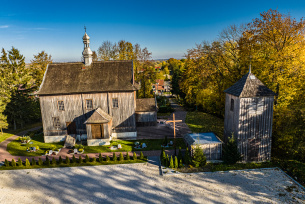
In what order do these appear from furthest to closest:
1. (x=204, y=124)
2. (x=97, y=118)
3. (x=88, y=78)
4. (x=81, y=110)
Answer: (x=204, y=124) < (x=88, y=78) < (x=81, y=110) < (x=97, y=118)

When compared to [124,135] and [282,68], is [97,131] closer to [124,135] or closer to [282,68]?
[124,135]

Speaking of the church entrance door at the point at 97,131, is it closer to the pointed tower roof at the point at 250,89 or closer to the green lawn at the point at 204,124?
the green lawn at the point at 204,124

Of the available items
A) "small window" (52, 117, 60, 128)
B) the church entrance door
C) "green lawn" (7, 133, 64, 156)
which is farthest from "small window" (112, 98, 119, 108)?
"green lawn" (7, 133, 64, 156)

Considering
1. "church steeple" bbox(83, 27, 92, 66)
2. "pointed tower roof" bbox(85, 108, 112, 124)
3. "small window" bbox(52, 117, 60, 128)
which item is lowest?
"small window" bbox(52, 117, 60, 128)

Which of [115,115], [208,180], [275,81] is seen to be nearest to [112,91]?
[115,115]

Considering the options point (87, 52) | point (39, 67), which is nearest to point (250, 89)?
point (87, 52)

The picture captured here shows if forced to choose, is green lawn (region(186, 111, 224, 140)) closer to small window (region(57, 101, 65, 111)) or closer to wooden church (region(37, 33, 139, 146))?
wooden church (region(37, 33, 139, 146))

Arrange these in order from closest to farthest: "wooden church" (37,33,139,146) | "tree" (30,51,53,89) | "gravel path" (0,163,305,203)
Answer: "gravel path" (0,163,305,203) → "wooden church" (37,33,139,146) → "tree" (30,51,53,89)
